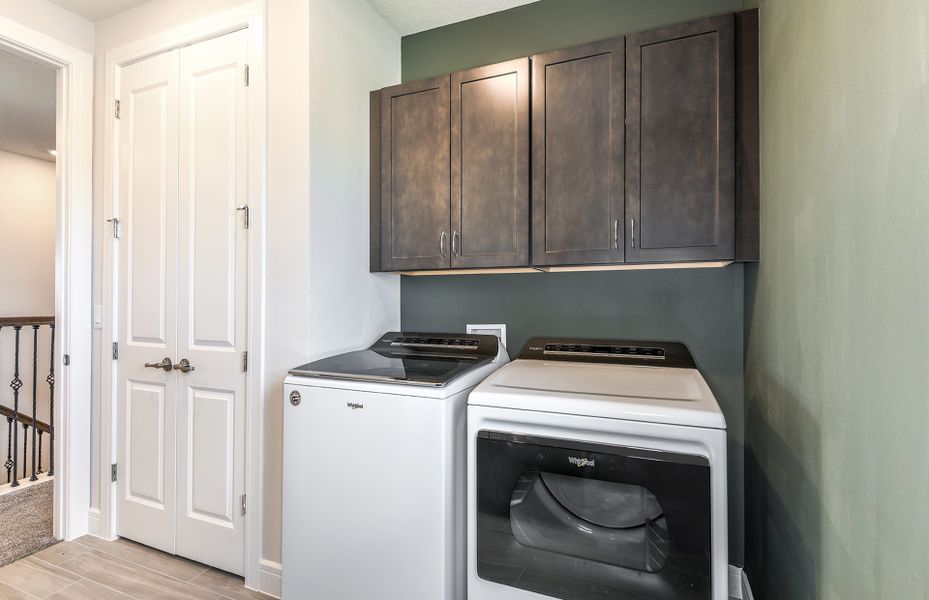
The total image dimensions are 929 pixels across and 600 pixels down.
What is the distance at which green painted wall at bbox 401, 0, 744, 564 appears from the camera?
1806 mm

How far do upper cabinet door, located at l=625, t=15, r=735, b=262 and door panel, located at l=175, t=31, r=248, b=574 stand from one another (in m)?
1.68

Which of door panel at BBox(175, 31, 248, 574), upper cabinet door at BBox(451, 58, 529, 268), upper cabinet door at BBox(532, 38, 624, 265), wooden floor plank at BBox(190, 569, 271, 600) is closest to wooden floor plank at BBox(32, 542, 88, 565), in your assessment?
door panel at BBox(175, 31, 248, 574)

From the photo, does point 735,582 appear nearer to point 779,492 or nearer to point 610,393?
point 779,492

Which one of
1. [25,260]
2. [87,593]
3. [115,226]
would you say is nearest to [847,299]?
[87,593]

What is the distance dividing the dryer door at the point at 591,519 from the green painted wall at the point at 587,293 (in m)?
0.83

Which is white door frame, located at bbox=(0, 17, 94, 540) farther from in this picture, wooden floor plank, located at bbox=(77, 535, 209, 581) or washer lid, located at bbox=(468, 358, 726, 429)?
washer lid, located at bbox=(468, 358, 726, 429)

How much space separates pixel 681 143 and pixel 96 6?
2.91 meters

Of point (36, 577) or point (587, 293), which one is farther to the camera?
point (587, 293)

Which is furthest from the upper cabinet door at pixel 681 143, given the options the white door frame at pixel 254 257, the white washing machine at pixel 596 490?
the white door frame at pixel 254 257

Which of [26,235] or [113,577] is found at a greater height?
[26,235]

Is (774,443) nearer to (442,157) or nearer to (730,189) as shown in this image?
(730,189)

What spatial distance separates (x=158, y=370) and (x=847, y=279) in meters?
2.65

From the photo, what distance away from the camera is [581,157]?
1.75 meters

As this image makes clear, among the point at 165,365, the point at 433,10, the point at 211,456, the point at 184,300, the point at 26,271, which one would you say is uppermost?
the point at 433,10
